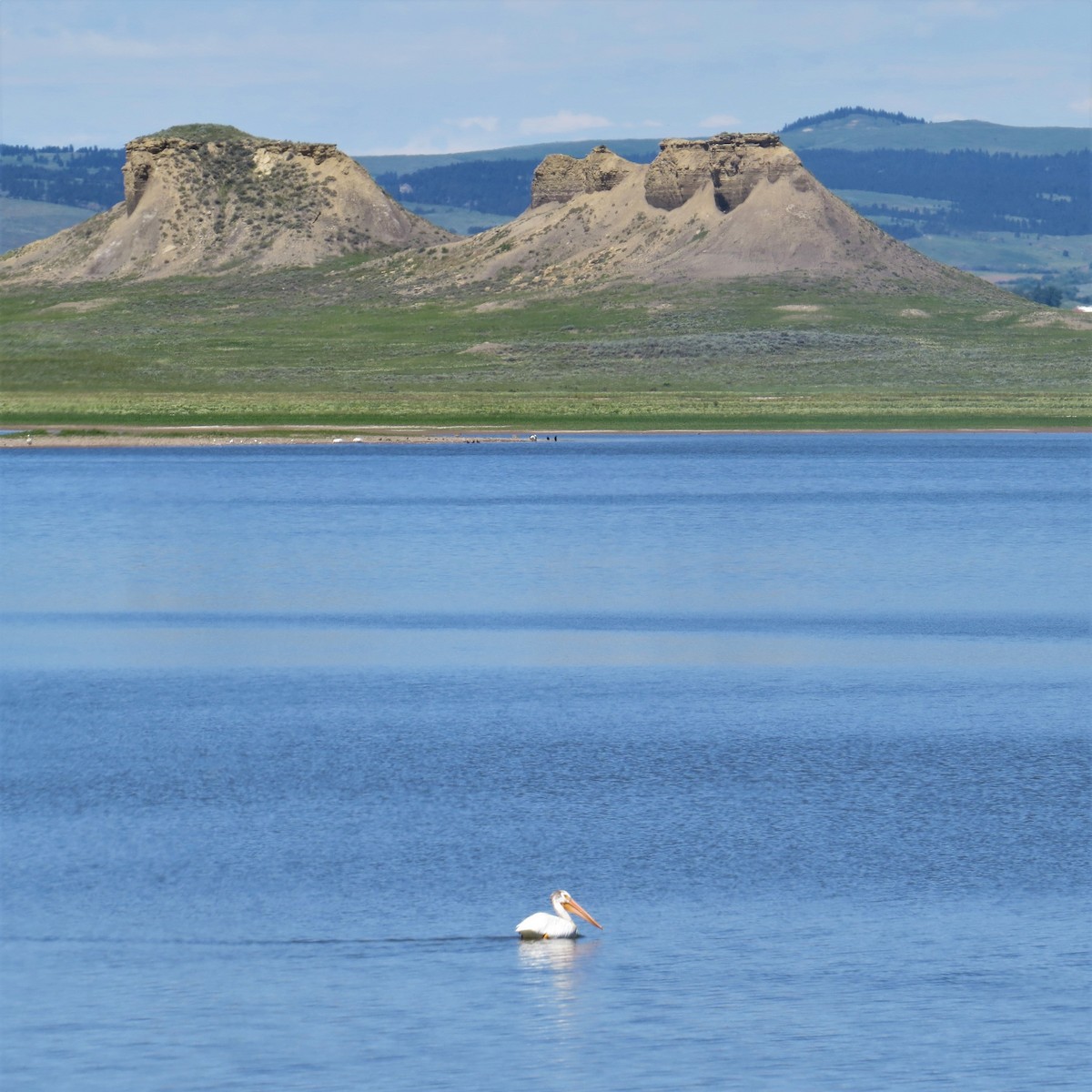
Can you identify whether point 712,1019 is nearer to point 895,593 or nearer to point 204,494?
point 895,593

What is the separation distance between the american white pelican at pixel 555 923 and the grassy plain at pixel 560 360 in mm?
94446

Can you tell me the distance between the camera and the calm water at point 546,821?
58.6 ft

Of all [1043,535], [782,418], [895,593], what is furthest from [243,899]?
[782,418]

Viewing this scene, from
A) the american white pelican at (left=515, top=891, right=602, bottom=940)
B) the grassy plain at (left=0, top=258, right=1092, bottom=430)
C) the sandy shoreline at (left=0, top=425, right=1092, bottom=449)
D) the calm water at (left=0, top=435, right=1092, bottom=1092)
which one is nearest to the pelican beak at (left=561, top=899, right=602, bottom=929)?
the american white pelican at (left=515, top=891, right=602, bottom=940)

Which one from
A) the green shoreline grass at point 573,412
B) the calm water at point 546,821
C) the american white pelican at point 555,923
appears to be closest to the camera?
the calm water at point 546,821

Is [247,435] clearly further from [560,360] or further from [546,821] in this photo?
[546,821]

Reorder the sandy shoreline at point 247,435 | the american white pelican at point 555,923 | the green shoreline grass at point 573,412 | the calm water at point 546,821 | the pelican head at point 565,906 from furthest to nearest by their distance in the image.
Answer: the green shoreline grass at point 573,412
the sandy shoreline at point 247,435
the pelican head at point 565,906
the american white pelican at point 555,923
the calm water at point 546,821

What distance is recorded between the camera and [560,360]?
495ft

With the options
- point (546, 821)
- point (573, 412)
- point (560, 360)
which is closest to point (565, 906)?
point (546, 821)

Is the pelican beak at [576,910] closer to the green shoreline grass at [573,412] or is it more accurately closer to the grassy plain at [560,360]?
the green shoreline grass at [573,412]

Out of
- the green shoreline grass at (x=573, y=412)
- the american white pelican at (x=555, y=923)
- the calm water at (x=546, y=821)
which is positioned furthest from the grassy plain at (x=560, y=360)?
the american white pelican at (x=555, y=923)

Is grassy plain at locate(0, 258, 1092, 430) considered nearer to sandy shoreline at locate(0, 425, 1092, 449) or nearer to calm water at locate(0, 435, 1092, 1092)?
sandy shoreline at locate(0, 425, 1092, 449)

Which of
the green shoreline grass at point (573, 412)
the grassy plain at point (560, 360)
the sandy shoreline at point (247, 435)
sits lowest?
the sandy shoreline at point (247, 435)

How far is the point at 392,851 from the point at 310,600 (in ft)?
81.8
